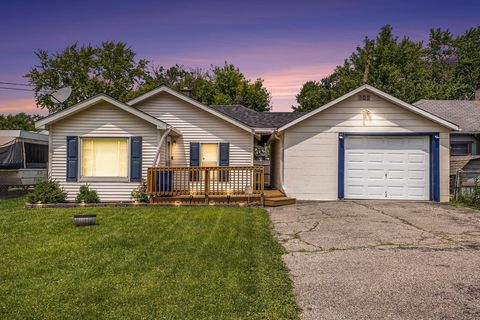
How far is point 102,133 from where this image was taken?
13.7 m

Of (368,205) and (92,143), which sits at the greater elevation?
(92,143)

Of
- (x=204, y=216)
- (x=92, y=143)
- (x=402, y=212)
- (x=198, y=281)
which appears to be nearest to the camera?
(x=198, y=281)

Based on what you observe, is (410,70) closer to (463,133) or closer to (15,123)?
(463,133)

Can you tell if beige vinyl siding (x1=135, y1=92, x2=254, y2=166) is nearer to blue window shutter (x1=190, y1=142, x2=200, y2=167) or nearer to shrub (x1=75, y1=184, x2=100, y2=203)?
blue window shutter (x1=190, y1=142, x2=200, y2=167)

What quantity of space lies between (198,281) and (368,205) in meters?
9.40

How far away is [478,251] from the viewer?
6590 mm

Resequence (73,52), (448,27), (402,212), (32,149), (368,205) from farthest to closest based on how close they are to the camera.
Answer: (448,27)
(73,52)
(32,149)
(368,205)
(402,212)

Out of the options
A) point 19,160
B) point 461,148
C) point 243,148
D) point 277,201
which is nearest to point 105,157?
point 243,148

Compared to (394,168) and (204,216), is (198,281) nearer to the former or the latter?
(204,216)

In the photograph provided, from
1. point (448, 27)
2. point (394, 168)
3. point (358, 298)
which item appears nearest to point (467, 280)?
point (358, 298)

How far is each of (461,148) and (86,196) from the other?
1737 cm

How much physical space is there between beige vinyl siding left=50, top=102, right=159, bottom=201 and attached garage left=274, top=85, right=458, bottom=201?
5.23 meters

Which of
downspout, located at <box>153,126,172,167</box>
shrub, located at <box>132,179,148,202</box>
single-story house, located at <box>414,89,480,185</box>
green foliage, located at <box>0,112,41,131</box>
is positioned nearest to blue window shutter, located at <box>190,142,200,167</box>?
downspout, located at <box>153,126,172,167</box>

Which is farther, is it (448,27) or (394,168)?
(448,27)
